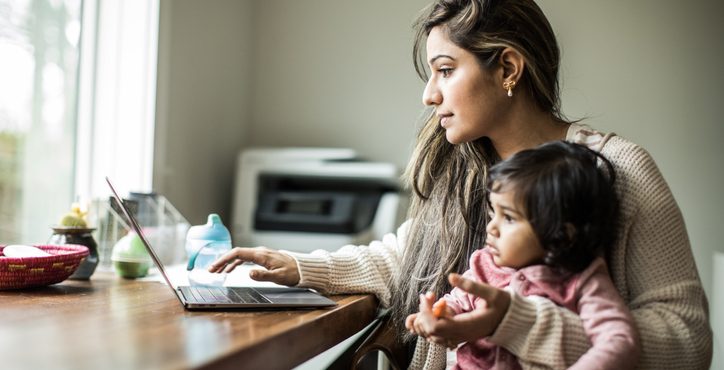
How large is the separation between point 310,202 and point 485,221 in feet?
4.33

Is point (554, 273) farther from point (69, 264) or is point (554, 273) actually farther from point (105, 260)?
point (105, 260)

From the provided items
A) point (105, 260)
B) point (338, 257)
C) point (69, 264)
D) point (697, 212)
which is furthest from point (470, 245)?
point (697, 212)

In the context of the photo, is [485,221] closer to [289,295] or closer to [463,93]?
[463,93]

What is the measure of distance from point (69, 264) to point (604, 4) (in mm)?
2323

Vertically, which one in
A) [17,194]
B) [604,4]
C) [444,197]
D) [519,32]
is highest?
[604,4]

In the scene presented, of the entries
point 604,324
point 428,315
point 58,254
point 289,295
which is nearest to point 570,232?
point 604,324

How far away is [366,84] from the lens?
3.04 metres

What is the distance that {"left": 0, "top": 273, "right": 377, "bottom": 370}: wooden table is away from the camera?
80 centimetres

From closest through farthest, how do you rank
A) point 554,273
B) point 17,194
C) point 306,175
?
point 554,273
point 17,194
point 306,175

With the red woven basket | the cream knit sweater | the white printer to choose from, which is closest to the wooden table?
the red woven basket

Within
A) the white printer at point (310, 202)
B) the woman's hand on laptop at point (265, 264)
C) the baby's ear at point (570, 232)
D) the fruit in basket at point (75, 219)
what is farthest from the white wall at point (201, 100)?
the baby's ear at point (570, 232)

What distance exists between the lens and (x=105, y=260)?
172 centimetres

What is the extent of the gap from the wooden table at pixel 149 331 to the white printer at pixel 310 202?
4.07ft

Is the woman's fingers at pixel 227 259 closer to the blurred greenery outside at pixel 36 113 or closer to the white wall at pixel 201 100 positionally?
the blurred greenery outside at pixel 36 113
